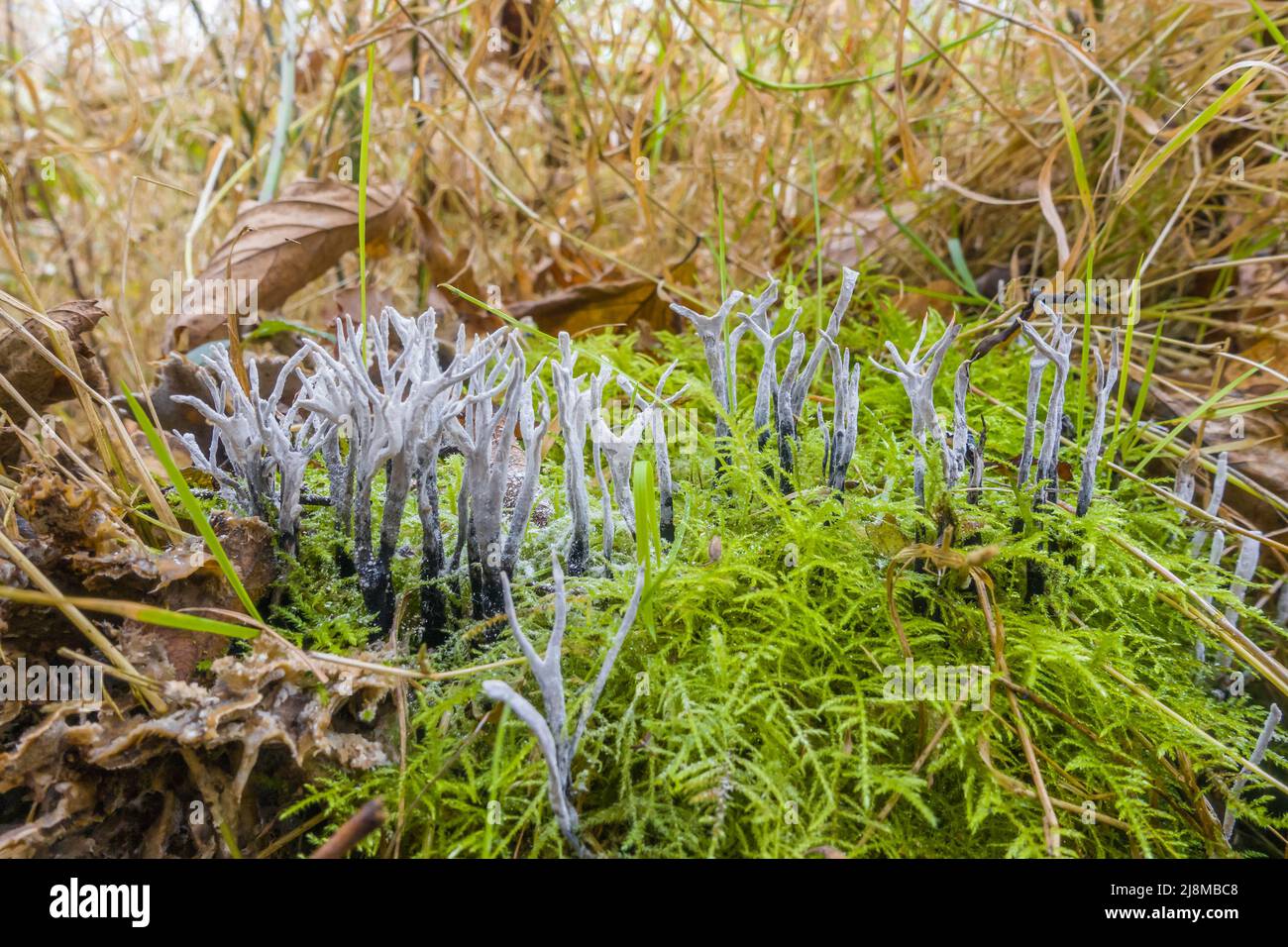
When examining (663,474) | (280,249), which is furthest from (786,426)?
(280,249)

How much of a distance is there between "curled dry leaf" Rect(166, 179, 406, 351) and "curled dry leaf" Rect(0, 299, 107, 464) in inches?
26.1

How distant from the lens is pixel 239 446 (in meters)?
1.20

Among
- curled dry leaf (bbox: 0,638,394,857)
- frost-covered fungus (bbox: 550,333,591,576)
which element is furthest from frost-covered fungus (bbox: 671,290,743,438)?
curled dry leaf (bbox: 0,638,394,857)

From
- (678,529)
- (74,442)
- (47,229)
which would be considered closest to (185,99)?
(47,229)

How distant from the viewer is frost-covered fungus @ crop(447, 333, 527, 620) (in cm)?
107

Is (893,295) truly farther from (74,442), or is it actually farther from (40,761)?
(40,761)

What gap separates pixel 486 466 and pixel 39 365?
901 millimetres

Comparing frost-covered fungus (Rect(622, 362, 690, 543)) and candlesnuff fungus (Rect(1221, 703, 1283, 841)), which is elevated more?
frost-covered fungus (Rect(622, 362, 690, 543))

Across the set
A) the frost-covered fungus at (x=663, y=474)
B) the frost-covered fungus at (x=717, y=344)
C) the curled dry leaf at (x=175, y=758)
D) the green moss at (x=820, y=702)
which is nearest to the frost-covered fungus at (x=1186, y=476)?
the green moss at (x=820, y=702)

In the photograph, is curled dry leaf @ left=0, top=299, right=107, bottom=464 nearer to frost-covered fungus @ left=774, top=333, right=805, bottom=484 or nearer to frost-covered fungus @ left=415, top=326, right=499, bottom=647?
frost-covered fungus @ left=415, top=326, right=499, bottom=647

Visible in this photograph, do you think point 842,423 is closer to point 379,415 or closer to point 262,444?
point 379,415

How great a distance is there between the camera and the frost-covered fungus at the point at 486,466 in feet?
3.51

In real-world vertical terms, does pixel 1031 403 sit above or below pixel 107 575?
above
